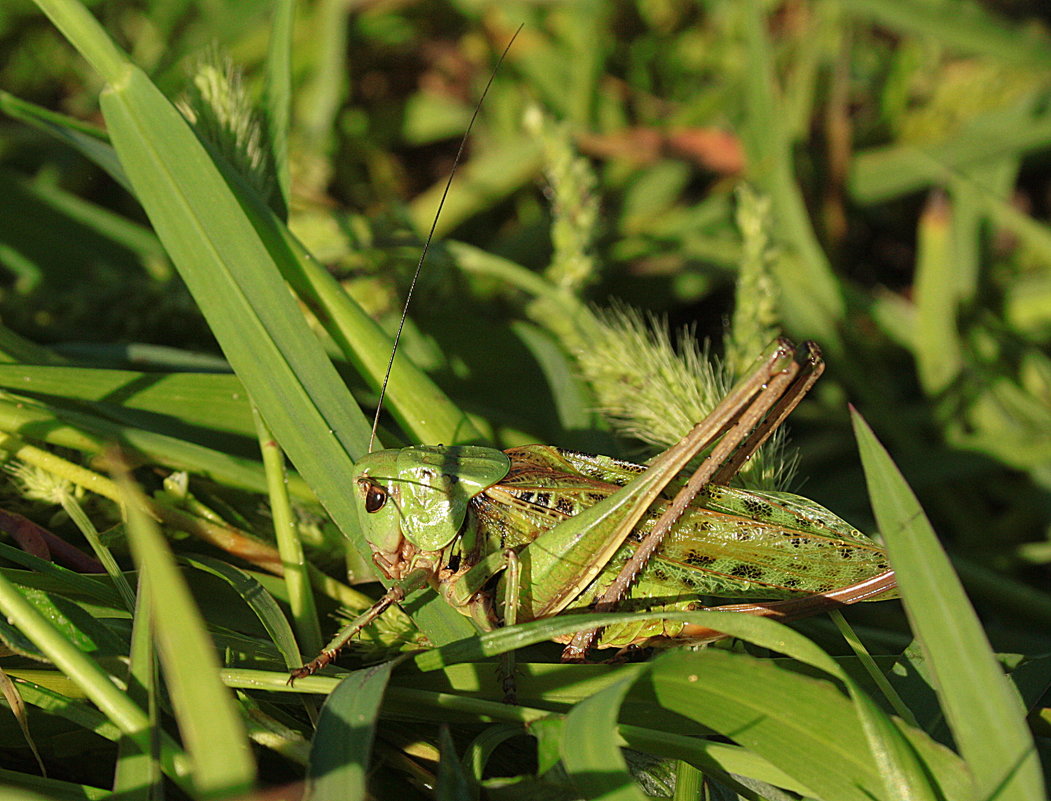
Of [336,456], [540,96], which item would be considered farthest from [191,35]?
[336,456]

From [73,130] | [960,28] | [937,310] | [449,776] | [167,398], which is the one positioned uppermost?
[960,28]

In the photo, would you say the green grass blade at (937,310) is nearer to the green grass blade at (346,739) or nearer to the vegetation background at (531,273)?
the vegetation background at (531,273)

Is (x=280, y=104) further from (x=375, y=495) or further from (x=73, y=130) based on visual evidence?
(x=375, y=495)

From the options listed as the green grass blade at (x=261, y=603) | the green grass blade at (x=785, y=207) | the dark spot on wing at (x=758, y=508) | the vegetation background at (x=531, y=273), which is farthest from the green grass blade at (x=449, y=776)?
the green grass blade at (x=785, y=207)

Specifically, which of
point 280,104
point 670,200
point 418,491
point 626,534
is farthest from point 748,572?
point 670,200

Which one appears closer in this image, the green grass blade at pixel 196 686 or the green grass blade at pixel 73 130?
the green grass blade at pixel 196 686

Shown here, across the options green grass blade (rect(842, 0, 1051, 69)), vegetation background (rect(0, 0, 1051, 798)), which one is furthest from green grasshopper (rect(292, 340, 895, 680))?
green grass blade (rect(842, 0, 1051, 69))

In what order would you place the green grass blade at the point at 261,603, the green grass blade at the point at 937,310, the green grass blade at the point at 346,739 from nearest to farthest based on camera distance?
the green grass blade at the point at 346,739 → the green grass blade at the point at 261,603 → the green grass blade at the point at 937,310

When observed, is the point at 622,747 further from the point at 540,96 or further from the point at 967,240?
the point at 540,96
